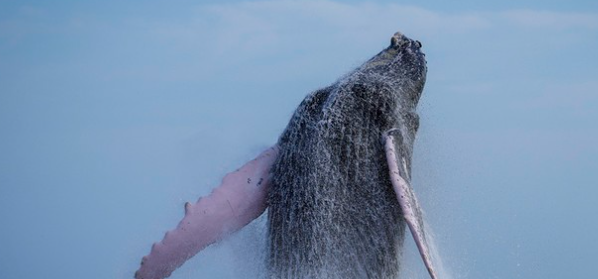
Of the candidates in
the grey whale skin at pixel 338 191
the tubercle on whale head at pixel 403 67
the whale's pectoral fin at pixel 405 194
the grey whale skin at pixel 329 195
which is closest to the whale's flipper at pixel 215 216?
the grey whale skin at pixel 329 195

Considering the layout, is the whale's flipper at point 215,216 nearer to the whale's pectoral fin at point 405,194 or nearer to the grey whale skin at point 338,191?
the grey whale skin at point 338,191

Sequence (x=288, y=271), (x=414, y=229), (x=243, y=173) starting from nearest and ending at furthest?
(x=414, y=229), (x=288, y=271), (x=243, y=173)

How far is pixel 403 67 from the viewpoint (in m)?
9.45

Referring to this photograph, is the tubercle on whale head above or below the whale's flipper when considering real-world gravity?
above

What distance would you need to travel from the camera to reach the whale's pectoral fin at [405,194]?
7.72 m

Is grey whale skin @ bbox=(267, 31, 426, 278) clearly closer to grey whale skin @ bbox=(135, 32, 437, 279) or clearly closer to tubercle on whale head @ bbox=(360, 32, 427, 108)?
grey whale skin @ bbox=(135, 32, 437, 279)

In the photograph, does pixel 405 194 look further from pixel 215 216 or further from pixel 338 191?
pixel 215 216

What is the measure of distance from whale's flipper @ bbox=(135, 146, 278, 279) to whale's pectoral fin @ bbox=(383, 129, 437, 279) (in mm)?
1315

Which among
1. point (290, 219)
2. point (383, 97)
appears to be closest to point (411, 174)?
point (383, 97)

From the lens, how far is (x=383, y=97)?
875cm

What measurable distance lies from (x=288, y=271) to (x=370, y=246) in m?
0.83

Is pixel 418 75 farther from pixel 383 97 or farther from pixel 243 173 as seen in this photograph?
pixel 243 173

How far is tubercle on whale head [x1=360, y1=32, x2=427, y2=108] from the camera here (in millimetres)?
9172

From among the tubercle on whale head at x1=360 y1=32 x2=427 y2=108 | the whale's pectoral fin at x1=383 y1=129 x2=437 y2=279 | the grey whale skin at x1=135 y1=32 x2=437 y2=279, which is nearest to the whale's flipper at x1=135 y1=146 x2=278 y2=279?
the grey whale skin at x1=135 y1=32 x2=437 y2=279
